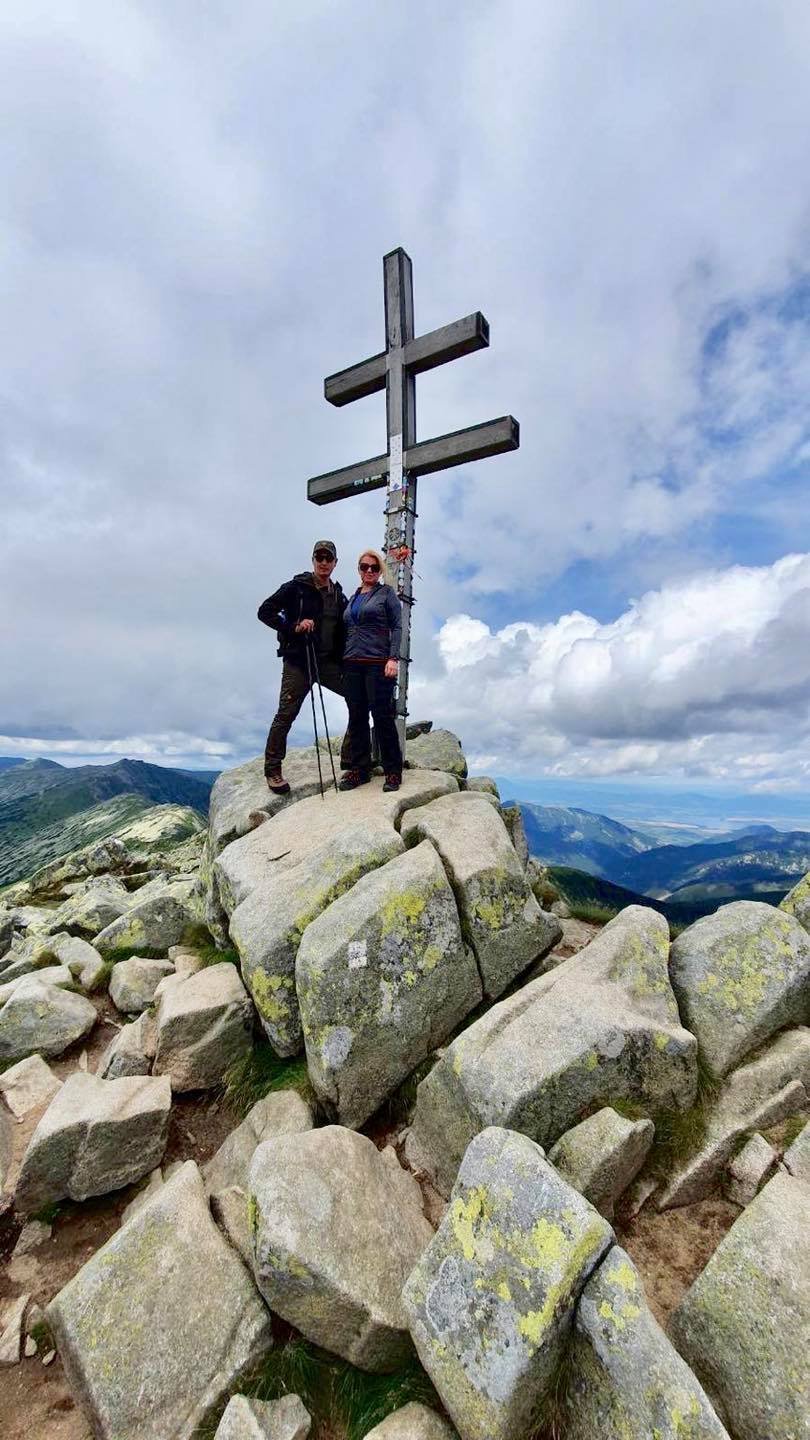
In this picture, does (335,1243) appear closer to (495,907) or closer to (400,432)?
(495,907)

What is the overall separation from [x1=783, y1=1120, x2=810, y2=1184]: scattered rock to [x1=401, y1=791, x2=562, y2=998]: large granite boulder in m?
3.72

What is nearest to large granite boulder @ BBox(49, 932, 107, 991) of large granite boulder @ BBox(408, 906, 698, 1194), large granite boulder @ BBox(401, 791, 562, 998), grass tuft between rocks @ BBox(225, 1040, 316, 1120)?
grass tuft between rocks @ BBox(225, 1040, 316, 1120)

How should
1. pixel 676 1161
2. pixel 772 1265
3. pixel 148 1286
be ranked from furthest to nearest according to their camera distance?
1. pixel 676 1161
2. pixel 148 1286
3. pixel 772 1265

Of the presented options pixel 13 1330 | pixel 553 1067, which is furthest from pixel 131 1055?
pixel 553 1067

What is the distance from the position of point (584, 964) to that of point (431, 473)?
12.6m

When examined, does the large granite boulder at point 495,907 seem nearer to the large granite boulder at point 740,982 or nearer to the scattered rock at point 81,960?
the large granite boulder at point 740,982

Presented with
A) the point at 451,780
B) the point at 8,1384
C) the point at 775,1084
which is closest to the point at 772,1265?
the point at 775,1084

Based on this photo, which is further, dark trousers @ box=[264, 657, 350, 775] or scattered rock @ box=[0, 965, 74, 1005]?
dark trousers @ box=[264, 657, 350, 775]

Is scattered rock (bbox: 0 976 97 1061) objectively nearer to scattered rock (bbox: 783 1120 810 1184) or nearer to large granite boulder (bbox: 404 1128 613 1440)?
large granite boulder (bbox: 404 1128 613 1440)

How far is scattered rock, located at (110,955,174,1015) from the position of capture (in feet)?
36.3

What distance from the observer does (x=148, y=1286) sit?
5.65 metres

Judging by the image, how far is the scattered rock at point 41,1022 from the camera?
1011 cm

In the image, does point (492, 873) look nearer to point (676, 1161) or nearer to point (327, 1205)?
point (676, 1161)

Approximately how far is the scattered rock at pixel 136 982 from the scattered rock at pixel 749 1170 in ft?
31.5
